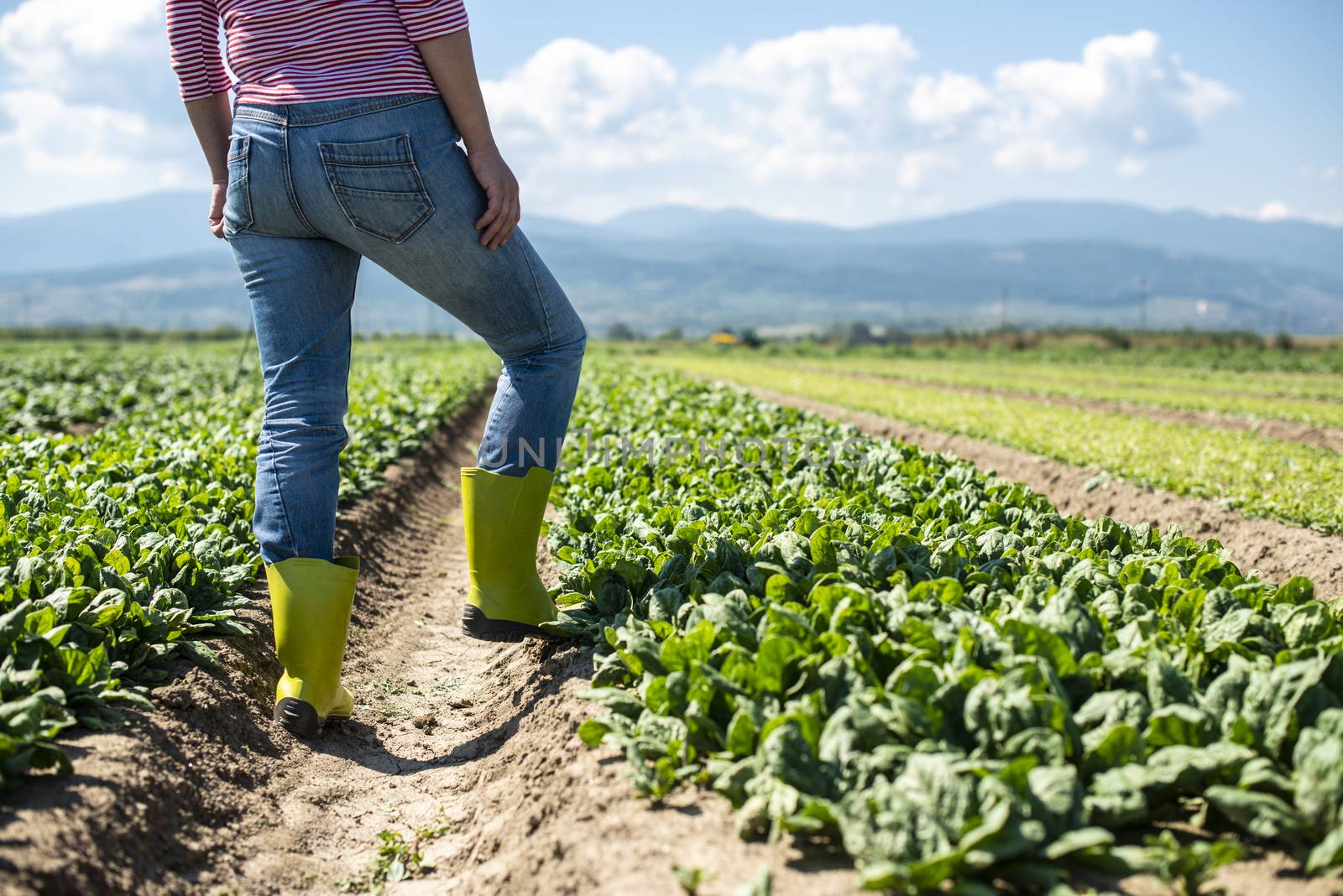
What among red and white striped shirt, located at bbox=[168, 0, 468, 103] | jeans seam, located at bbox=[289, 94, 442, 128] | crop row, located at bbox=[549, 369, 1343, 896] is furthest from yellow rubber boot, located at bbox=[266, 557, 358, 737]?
red and white striped shirt, located at bbox=[168, 0, 468, 103]

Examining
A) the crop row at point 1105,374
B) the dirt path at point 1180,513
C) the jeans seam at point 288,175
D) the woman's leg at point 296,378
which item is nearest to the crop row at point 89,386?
the woman's leg at point 296,378

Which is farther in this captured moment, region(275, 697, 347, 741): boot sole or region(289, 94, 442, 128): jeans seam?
region(275, 697, 347, 741): boot sole

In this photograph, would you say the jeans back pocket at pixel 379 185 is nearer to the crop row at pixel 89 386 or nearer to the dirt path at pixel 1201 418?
the crop row at pixel 89 386

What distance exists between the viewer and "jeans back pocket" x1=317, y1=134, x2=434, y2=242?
9.16ft

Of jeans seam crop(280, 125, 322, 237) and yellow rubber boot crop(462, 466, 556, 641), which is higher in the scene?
jeans seam crop(280, 125, 322, 237)

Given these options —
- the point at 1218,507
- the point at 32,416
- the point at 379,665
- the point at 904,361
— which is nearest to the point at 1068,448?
the point at 1218,507

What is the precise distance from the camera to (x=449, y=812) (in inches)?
116

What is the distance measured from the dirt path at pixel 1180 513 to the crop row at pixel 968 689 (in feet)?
8.31

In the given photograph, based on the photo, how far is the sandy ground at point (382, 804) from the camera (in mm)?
2080

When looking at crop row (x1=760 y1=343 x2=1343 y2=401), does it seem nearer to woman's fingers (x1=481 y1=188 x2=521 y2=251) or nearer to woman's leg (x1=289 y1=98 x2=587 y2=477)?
woman's leg (x1=289 y1=98 x2=587 y2=477)

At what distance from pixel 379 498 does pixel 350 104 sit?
14.9ft

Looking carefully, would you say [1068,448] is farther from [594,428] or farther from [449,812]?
[449,812]

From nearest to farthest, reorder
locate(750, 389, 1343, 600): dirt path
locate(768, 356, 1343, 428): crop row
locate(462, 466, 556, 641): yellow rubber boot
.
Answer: locate(462, 466, 556, 641): yellow rubber boot < locate(750, 389, 1343, 600): dirt path < locate(768, 356, 1343, 428): crop row

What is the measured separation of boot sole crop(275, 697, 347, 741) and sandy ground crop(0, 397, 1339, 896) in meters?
0.07
